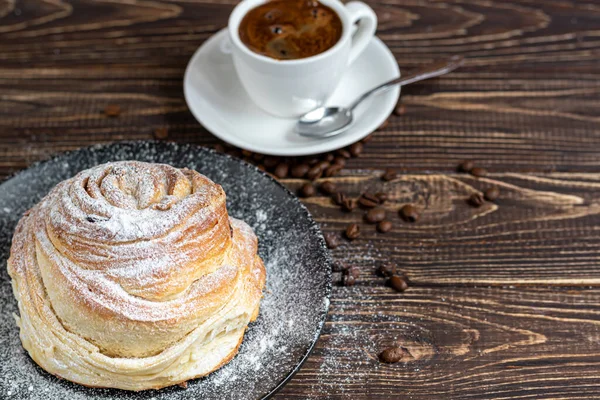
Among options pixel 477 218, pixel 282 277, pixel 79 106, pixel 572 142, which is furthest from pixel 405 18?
pixel 282 277

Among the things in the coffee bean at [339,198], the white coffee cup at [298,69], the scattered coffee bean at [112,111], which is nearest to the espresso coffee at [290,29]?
the white coffee cup at [298,69]

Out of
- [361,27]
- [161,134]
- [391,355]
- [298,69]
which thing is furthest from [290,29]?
[391,355]

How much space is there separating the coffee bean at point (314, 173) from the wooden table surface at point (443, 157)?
0.23 feet

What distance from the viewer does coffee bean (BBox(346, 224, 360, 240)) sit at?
2166 millimetres

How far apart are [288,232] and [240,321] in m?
0.33

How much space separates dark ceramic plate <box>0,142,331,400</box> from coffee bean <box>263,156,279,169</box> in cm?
30

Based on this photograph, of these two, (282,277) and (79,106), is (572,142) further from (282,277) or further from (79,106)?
(79,106)

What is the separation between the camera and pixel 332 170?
2.34m

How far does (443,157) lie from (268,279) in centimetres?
85

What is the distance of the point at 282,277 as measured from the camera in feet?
6.16

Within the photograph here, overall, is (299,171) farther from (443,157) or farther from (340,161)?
(443,157)

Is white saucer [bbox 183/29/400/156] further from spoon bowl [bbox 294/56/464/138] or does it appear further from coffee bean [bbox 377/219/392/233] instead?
coffee bean [bbox 377/219/392/233]

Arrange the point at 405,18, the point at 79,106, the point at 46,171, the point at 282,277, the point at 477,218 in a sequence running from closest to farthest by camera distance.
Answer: the point at 282,277
the point at 46,171
the point at 477,218
the point at 79,106
the point at 405,18

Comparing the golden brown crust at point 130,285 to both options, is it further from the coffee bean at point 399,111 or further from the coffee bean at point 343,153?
the coffee bean at point 399,111
